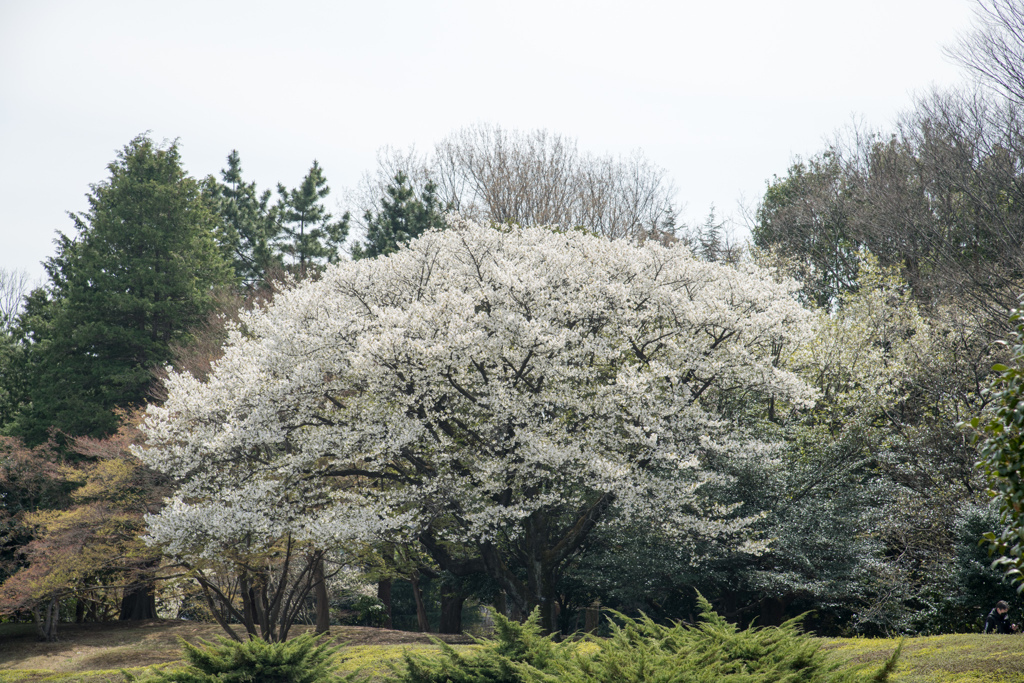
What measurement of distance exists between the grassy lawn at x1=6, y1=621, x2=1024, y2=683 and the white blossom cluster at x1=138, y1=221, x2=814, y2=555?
312cm

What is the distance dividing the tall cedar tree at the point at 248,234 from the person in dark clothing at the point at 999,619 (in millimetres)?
30941

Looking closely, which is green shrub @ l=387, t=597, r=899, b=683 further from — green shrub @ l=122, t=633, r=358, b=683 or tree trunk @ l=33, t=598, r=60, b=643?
tree trunk @ l=33, t=598, r=60, b=643

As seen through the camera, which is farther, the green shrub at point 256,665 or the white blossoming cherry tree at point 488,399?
the white blossoming cherry tree at point 488,399

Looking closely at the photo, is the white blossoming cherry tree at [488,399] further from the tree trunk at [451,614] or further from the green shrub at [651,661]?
the green shrub at [651,661]

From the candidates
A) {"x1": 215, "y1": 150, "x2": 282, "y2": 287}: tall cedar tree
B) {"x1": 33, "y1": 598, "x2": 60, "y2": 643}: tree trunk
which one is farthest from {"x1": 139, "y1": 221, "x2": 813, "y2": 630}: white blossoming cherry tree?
{"x1": 215, "y1": 150, "x2": 282, "y2": 287}: tall cedar tree

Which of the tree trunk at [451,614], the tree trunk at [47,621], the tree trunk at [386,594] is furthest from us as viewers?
the tree trunk at [386,594]

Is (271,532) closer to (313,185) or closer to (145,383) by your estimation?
(145,383)

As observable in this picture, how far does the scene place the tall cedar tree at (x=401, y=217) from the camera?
29.8 metres

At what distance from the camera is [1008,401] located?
398 centimetres

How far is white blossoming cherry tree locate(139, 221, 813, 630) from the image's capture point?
44.9 feet

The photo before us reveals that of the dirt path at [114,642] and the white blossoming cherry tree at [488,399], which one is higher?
the white blossoming cherry tree at [488,399]

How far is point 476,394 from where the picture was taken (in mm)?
14812

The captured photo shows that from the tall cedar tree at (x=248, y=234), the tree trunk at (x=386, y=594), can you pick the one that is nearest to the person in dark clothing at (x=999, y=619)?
the tree trunk at (x=386, y=594)

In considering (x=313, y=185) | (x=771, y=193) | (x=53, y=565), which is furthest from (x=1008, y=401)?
(x=313, y=185)
